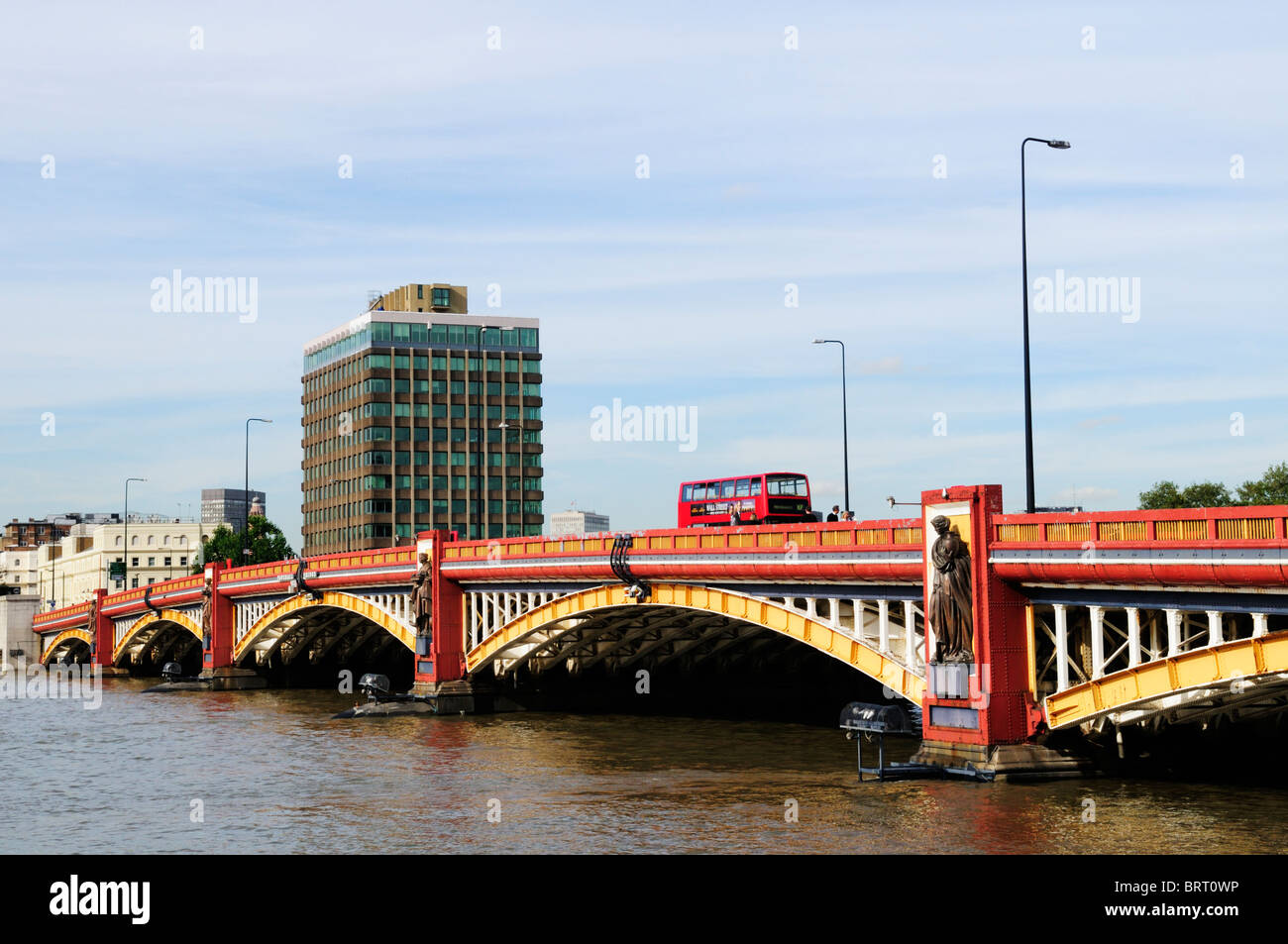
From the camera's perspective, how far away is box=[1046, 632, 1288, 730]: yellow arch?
32.3 metres

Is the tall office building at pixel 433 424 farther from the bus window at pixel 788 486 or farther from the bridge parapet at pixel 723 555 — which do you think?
the bus window at pixel 788 486

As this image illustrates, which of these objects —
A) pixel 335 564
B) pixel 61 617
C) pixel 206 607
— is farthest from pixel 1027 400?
pixel 61 617

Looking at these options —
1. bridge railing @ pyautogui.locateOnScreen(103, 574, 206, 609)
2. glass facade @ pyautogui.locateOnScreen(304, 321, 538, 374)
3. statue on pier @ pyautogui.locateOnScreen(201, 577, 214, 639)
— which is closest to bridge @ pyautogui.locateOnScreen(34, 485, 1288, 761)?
statue on pier @ pyautogui.locateOnScreen(201, 577, 214, 639)

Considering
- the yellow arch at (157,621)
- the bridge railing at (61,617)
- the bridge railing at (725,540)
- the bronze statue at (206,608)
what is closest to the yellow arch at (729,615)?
the bridge railing at (725,540)

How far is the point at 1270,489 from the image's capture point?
119m

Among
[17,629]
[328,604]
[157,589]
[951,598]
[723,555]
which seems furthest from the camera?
[17,629]

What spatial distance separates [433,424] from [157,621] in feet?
222

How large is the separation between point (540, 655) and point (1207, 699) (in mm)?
37558

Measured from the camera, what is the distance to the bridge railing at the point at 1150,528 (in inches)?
1276

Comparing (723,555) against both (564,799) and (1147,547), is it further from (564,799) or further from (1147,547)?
(1147,547)

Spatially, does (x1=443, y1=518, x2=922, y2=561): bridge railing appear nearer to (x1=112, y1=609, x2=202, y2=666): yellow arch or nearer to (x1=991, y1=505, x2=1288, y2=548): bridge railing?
(x1=991, y1=505, x2=1288, y2=548): bridge railing

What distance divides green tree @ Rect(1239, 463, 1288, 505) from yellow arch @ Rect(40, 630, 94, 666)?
311 ft
